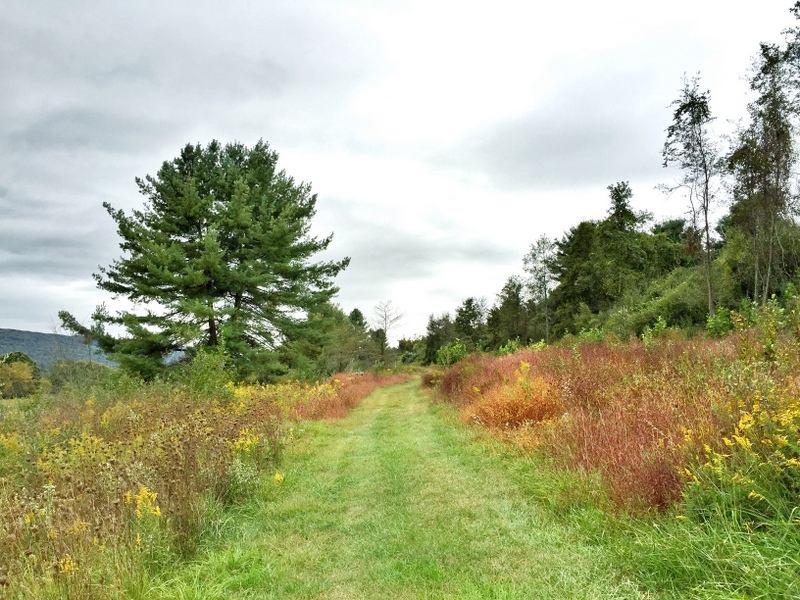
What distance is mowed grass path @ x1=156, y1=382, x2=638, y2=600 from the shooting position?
3.19m

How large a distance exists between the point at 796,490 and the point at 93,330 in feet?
71.5

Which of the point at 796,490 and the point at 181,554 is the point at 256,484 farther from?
the point at 796,490

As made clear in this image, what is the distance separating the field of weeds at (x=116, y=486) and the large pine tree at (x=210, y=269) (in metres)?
7.90

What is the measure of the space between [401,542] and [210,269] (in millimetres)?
14949

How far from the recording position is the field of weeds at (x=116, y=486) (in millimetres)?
3068

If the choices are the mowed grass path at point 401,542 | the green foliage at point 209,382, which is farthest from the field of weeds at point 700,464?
the green foliage at point 209,382

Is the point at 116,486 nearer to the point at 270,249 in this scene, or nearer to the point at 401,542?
the point at 401,542

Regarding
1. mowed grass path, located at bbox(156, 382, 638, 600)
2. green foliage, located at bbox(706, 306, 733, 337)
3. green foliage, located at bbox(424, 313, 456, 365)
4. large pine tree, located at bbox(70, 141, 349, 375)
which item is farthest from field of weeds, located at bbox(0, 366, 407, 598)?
green foliage, located at bbox(424, 313, 456, 365)

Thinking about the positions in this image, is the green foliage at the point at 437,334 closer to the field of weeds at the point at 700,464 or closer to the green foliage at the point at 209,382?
the green foliage at the point at 209,382

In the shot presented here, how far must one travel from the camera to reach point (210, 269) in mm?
16719

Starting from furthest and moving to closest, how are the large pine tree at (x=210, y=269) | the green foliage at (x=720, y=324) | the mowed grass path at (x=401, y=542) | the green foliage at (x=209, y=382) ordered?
the large pine tree at (x=210, y=269) < the green foliage at (x=720, y=324) < the green foliage at (x=209, y=382) < the mowed grass path at (x=401, y=542)

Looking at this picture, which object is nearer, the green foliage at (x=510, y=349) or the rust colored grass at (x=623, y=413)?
the rust colored grass at (x=623, y=413)

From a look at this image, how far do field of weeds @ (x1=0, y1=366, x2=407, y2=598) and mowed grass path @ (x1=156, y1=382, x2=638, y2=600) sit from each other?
1.06 ft

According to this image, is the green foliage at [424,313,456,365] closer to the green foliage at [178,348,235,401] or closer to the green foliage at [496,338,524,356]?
the green foliage at [496,338,524,356]
